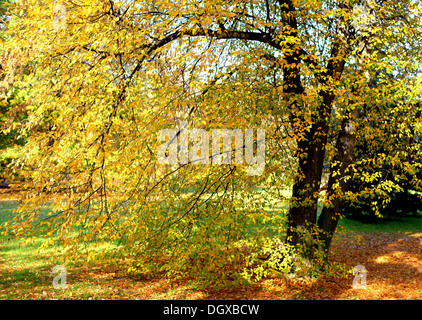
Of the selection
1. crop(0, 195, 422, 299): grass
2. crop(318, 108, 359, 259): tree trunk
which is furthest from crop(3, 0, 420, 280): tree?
crop(0, 195, 422, 299): grass

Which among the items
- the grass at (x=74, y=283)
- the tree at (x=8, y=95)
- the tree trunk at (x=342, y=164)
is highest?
the tree at (x=8, y=95)

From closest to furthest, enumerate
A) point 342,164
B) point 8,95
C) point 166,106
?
1. point 166,106
2. point 8,95
3. point 342,164

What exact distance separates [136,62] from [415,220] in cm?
1345

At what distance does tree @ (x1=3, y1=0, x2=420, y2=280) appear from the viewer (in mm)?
5148

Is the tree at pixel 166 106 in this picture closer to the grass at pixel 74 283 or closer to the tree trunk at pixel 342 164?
the tree trunk at pixel 342 164

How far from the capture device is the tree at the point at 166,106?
5148mm

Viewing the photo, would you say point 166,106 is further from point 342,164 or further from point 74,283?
point 74,283

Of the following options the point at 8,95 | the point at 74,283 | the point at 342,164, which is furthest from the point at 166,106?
the point at 74,283

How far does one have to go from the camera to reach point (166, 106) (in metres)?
5.39

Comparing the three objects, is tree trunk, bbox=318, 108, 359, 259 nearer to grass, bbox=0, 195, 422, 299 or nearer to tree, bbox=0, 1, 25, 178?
grass, bbox=0, 195, 422, 299

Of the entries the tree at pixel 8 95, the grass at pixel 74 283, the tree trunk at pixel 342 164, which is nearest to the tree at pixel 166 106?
the tree trunk at pixel 342 164

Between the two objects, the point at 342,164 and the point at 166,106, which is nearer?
the point at 166,106
